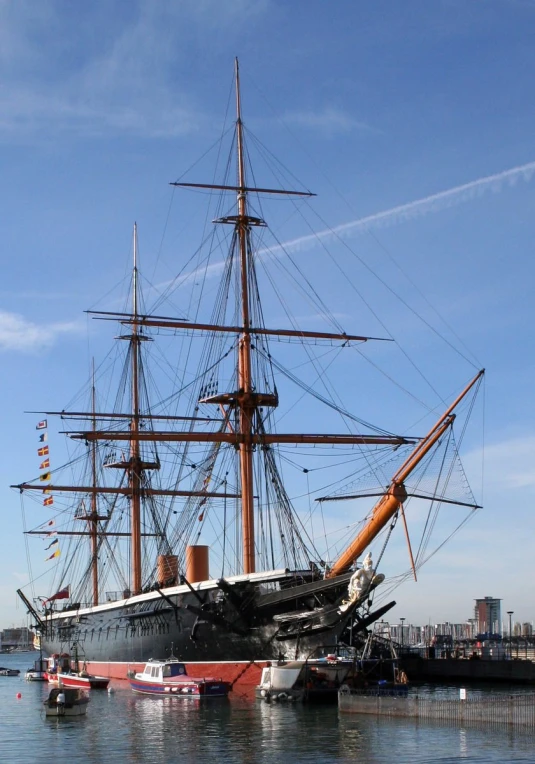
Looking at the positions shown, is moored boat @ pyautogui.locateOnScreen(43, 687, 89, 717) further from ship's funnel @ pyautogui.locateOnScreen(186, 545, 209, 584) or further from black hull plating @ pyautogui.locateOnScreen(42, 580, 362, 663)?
ship's funnel @ pyautogui.locateOnScreen(186, 545, 209, 584)

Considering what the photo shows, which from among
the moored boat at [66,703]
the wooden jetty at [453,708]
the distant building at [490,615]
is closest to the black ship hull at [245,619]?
the wooden jetty at [453,708]

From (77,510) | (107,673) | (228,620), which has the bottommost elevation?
(107,673)

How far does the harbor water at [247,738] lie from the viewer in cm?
3117

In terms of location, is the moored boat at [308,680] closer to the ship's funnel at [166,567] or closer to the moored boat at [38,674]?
the ship's funnel at [166,567]

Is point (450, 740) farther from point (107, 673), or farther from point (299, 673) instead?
point (107, 673)

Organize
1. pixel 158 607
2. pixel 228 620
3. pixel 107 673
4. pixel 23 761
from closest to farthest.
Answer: pixel 23 761 < pixel 228 620 < pixel 158 607 < pixel 107 673

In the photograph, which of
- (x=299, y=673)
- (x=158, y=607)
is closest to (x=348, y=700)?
(x=299, y=673)

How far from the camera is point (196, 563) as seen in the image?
56750mm

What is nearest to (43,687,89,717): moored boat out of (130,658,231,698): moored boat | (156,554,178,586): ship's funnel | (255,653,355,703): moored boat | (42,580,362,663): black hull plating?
(130,658,231,698): moored boat

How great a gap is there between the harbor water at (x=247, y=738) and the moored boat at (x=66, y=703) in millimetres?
637

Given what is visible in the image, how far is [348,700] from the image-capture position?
41344 mm

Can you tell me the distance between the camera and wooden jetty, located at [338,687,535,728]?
1367 inches

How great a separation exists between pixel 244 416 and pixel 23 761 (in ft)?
94.6

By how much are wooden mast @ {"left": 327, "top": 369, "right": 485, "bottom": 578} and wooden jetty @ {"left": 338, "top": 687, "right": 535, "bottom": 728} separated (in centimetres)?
924
